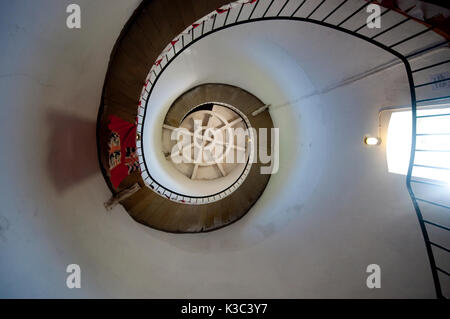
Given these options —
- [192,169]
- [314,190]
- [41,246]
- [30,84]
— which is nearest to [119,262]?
[41,246]

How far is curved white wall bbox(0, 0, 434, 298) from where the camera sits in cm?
183

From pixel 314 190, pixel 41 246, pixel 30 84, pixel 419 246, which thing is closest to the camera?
pixel 30 84

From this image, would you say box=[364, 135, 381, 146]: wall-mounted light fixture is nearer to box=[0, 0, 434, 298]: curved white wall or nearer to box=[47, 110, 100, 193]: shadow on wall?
box=[0, 0, 434, 298]: curved white wall

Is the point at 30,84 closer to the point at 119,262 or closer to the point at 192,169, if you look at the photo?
the point at 119,262

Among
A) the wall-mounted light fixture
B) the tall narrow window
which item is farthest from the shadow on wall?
the tall narrow window

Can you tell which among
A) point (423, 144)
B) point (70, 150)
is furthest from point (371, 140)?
point (70, 150)

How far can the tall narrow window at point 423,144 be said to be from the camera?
9.34ft

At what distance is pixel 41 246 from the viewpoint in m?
2.05

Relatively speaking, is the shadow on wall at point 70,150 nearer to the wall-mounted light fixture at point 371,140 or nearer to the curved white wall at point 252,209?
the curved white wall at point 252,209

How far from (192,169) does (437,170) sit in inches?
276

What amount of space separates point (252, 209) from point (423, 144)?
10.8ft

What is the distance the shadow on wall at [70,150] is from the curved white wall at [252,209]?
0.4 inches

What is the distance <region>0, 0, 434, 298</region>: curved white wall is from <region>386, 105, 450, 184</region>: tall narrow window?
24cm

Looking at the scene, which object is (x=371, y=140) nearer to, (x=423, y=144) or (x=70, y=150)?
(x=423, y=144)
